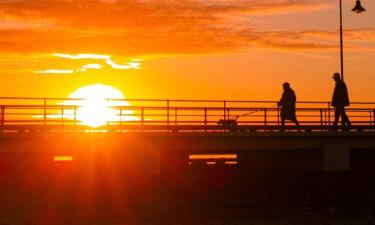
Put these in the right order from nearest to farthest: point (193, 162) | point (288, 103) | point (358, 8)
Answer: point (288, 103)
point (358, 8)
point (193, 162)

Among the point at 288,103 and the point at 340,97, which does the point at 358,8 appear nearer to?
the point at 340,97

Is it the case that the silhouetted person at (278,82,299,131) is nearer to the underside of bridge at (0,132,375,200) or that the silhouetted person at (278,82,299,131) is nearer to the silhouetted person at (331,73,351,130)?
the underside of bridge at (0,132,375,200)

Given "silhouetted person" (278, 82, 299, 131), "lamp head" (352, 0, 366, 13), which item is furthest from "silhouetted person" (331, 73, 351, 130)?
"lamp head" (352, 0, 366, 13)

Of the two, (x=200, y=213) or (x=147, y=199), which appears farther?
(x=147, y=199)

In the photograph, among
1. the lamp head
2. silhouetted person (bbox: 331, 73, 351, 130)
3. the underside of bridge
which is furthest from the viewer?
the lamp head

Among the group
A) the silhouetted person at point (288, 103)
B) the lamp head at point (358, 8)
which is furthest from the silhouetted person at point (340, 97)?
the lamp head at point (358, 8)

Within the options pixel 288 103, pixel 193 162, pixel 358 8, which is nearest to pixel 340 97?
pixel 288 103

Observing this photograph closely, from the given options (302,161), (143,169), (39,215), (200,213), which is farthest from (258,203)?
(39,215)

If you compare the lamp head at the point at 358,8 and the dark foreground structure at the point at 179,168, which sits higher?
the lamp head at the point at 358,8

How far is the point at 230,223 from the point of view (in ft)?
99.2

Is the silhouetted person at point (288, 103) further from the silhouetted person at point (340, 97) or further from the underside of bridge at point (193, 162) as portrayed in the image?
the silhouetted person at point (340, 97)

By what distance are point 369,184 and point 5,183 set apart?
623 inches

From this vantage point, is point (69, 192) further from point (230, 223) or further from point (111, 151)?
point (230, 223)

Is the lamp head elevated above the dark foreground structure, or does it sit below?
above
